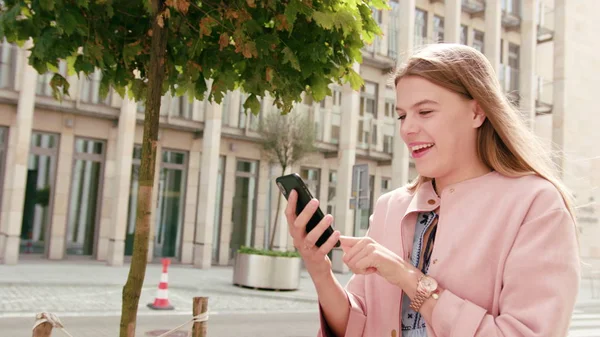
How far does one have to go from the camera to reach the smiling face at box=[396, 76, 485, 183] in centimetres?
169

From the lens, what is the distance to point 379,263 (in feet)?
5.26

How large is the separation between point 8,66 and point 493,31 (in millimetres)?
17508

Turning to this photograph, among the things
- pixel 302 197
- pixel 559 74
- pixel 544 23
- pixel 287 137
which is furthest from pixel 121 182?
pixel 544 23

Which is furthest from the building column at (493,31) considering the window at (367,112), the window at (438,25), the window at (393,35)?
the window at (367,112)

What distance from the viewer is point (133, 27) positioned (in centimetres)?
351

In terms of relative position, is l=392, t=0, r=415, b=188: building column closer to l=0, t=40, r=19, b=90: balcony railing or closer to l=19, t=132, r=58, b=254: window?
l=19, t=132, r=58, b=254: window

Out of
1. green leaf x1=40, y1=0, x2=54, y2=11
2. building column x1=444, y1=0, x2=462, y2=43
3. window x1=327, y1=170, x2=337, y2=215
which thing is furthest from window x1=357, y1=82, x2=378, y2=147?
green leaf x1=40, y1=0, x2=54, y2=11

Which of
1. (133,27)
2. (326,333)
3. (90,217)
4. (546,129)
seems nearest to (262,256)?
(90,217)

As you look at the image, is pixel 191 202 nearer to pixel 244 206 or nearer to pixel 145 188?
pixel 244 206

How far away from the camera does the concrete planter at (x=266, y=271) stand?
13.0 m

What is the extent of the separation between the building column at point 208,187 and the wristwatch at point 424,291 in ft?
53.8

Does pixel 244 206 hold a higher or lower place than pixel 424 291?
higher

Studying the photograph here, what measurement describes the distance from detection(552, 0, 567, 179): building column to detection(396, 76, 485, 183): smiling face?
86.2 feet

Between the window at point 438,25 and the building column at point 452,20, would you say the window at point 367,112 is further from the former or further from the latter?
the window at point 438,25
